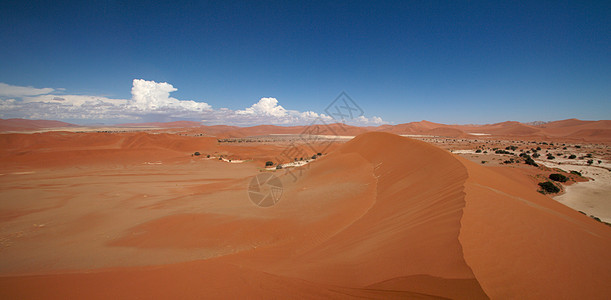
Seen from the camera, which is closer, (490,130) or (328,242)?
(328,242)

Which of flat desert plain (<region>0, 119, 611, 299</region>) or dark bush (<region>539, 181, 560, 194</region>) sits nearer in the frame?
flat desert plain (<region>0, 119, 611, 299</region>)

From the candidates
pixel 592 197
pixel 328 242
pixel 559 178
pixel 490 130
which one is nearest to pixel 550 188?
pixel 592 197

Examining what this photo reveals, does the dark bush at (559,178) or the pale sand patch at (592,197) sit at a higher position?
the dark bush at (559,178)

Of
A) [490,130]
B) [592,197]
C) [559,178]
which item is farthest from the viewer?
[490,130]

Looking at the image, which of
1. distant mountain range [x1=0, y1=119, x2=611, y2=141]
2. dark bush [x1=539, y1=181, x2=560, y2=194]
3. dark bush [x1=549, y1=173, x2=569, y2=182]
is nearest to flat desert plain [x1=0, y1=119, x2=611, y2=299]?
dark bush [x1=539, y1=181, x2=560, y2=194]

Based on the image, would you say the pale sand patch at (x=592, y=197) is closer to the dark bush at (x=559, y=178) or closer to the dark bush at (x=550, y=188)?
the dark bush at (x=550, y=188)

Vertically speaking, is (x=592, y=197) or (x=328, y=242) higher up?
(x=328, y=242)

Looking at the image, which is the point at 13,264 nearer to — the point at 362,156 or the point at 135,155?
the point at 362,156

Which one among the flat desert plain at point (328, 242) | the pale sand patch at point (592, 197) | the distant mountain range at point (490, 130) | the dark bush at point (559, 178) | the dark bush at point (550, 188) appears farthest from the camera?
the distant mountain range at point (490, 130)

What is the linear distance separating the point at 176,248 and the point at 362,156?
11.9 m

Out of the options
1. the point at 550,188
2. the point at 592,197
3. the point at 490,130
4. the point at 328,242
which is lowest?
the point at 592,197

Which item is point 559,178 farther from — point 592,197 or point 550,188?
point 550,188

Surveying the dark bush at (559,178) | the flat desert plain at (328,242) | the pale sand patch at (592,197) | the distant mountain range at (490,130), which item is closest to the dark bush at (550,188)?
the pale sand patch at (592,197)

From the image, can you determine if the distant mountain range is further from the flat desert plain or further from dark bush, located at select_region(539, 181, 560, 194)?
the flat desert plain
